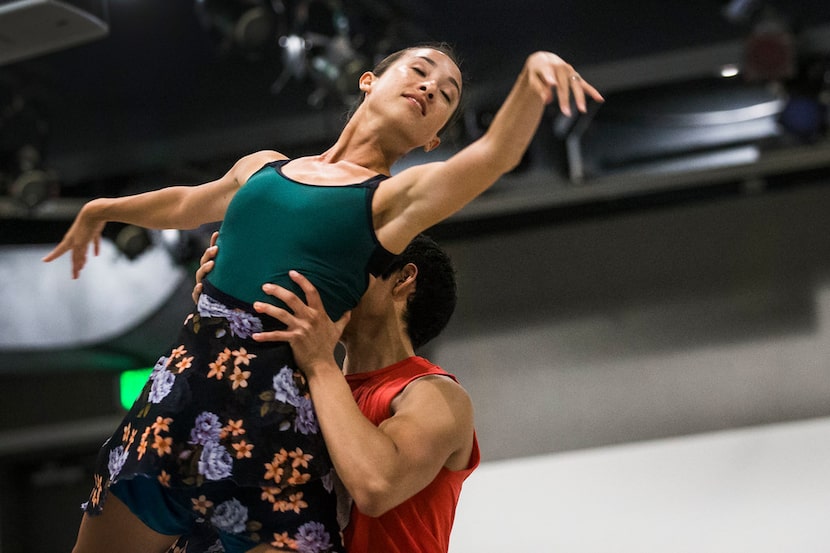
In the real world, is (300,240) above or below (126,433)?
above

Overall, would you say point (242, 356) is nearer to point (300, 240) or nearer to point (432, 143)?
point (300, 240)

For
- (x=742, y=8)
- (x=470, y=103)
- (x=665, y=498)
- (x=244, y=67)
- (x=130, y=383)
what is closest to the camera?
(x=665, y=498)

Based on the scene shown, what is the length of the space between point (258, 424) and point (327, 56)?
277 centimetres

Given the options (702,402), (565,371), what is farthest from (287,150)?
(702,402)

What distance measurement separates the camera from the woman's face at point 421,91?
1523mm

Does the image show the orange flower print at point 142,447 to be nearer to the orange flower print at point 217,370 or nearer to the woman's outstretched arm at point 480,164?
the orange flower print at point 217,370

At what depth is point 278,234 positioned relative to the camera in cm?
138

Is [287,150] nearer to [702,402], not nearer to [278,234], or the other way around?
[702,402]

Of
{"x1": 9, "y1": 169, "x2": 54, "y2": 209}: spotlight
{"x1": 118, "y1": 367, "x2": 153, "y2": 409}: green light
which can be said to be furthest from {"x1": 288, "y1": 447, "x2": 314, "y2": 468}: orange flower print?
{"x1": 118, "y1": 367, "x2": 153, "y2": 409}: green light

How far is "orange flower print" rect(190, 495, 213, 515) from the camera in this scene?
4.29 feet

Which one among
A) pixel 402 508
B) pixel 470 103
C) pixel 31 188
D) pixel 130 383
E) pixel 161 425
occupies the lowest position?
pixel 130 383

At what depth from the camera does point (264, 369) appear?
133cm

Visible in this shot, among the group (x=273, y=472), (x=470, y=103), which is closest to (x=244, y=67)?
(x=470, y=103)

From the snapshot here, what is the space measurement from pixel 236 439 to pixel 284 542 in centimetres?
15
